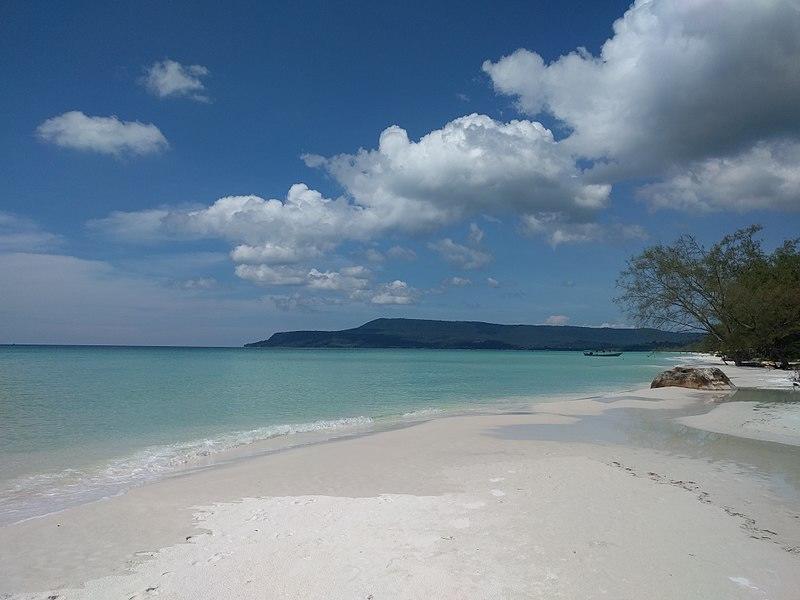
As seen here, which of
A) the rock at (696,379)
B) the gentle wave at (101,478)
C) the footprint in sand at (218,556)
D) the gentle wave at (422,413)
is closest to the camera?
the footprint in sand at (218,556)

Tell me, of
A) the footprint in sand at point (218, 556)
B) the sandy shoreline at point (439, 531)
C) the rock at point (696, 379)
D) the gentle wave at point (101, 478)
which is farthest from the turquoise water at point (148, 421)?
the rock at point (696, 379)

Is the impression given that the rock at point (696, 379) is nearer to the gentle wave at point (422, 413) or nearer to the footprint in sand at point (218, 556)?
the gentle wave at point (422, 413)

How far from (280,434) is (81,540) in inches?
343

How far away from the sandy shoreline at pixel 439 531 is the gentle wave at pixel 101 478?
2.80ft

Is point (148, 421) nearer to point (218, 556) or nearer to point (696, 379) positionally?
point (218, 556)

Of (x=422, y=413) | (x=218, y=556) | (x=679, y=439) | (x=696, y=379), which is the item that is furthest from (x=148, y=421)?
(x=696, y=379)

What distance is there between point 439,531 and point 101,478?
7065 mm

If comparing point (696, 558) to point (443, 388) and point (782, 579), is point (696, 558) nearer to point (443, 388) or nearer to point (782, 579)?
point (782, 579)

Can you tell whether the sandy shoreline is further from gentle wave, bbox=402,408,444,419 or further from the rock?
the rock

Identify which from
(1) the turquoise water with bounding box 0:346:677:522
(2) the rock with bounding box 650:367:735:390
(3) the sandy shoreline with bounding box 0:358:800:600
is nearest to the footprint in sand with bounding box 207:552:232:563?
(3) the sandy shoreline with bounding box 0:358:800:600

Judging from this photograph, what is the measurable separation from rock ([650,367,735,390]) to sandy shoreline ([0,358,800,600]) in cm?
1504

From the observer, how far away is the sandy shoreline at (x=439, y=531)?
14.5ft

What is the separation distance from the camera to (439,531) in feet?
18.4

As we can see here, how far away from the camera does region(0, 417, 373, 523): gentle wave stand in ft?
25.4
